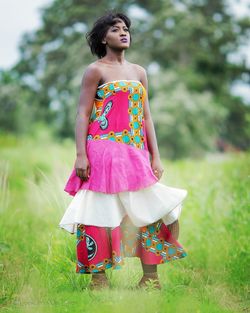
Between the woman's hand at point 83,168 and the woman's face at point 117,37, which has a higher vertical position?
the woman's face at point 117,37

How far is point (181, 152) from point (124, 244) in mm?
17362

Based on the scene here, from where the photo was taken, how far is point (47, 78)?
21.3 m

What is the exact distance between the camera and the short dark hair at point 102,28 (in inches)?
147

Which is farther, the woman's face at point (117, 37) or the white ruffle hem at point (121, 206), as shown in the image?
the woman's face at point (117, 37)

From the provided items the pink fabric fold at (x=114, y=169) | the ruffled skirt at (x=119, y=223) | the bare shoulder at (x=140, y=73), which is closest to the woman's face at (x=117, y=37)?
the bare shoulder at (x=140, y=73)

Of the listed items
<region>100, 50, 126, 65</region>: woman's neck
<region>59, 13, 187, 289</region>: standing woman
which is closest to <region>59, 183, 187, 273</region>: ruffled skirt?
<region>59, 13, 187, 289</region>: standing woman

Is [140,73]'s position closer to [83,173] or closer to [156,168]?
[156,168]

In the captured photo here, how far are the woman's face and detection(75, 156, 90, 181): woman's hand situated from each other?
72cm

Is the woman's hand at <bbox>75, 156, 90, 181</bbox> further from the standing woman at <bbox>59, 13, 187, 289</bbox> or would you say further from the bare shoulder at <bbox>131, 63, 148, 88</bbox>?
the bare shoulder at <bbox>131, 63, 148, 88</bbox>

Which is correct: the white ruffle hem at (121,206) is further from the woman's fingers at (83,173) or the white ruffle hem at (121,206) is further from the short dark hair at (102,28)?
the short dark hair at (102,28)

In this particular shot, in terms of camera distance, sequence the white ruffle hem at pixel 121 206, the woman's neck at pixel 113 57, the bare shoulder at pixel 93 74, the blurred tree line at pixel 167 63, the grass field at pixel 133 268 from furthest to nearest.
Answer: the blurred tree line at pixel 167 63, the woman's neck at pixel 113 57, the bare shoulder at pixel 93 74, the white ruffle hem at pixel 121 206, the grass field at pixel 133 268

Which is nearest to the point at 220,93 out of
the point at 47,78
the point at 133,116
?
the point at 47,78

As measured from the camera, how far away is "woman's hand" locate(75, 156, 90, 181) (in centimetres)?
355

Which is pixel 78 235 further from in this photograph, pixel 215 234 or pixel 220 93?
pixel 220 93
